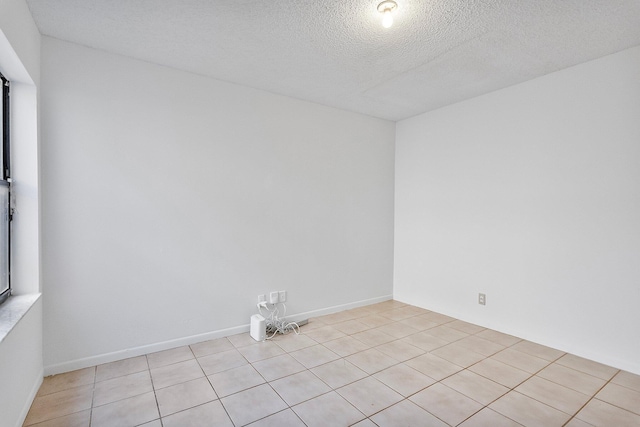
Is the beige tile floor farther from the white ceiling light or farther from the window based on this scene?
the white ceiling light

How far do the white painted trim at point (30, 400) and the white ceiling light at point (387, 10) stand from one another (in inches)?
118

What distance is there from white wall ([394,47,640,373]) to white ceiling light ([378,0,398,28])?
182 centimetres

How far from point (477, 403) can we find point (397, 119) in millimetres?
3249

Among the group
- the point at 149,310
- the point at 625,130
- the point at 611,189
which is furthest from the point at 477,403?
the point at 149,310

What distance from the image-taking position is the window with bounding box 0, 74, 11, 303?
1889mm

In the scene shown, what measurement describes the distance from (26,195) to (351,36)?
237 cm

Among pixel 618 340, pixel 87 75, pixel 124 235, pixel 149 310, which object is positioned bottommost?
pixel 618 340

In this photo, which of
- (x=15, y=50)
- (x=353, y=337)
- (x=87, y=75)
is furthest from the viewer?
(x=353, y=337)

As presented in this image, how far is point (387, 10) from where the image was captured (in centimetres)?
190

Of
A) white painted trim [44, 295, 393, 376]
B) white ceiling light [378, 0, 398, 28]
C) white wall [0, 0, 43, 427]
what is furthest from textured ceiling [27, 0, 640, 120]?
white painted trim [44, 295, 393, 376]

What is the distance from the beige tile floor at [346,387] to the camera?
1.87 metres

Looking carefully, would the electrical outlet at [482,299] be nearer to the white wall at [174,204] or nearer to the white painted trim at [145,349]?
the white wall at [174,204]

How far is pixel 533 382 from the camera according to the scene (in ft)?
7.46

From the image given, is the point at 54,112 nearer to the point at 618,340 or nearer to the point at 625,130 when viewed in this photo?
the point at 625,130
